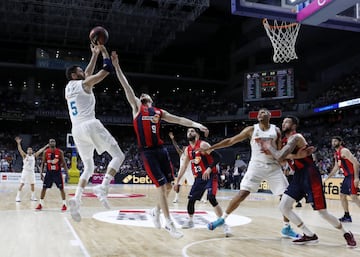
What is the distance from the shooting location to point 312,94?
110ft

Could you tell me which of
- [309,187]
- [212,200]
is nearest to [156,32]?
[212,200]

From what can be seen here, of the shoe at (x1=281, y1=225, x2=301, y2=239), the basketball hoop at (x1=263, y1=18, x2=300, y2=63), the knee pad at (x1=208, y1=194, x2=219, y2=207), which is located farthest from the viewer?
Answer: the basketball hoop at (x1=263, y1=18, x2=300, y2=63)

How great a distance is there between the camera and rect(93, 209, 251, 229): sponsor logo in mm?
8495

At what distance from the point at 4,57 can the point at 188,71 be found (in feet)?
58.7

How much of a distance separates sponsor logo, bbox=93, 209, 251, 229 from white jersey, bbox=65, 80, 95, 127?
10.4ft

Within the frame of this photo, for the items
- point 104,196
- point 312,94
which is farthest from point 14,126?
point 104,196

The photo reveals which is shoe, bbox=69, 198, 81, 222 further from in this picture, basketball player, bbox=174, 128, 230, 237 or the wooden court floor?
basketball player, bbox=174, 128, 230, 237

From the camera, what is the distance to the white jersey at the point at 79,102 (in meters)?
5.86

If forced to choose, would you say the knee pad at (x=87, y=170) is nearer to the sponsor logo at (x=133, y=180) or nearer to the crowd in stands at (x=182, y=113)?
the crowd in stands at (x=182, y=113)

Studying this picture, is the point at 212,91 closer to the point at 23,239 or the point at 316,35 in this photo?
the point at 316,35

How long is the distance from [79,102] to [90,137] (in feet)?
1.79

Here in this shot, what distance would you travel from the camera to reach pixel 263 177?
6.45 meters

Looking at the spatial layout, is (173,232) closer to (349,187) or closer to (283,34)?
(349,187)

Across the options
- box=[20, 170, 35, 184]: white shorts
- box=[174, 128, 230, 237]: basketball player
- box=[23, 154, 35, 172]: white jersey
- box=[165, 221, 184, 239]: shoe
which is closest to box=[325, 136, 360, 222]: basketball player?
box=[174, 128, 230, 237]: basketball player
